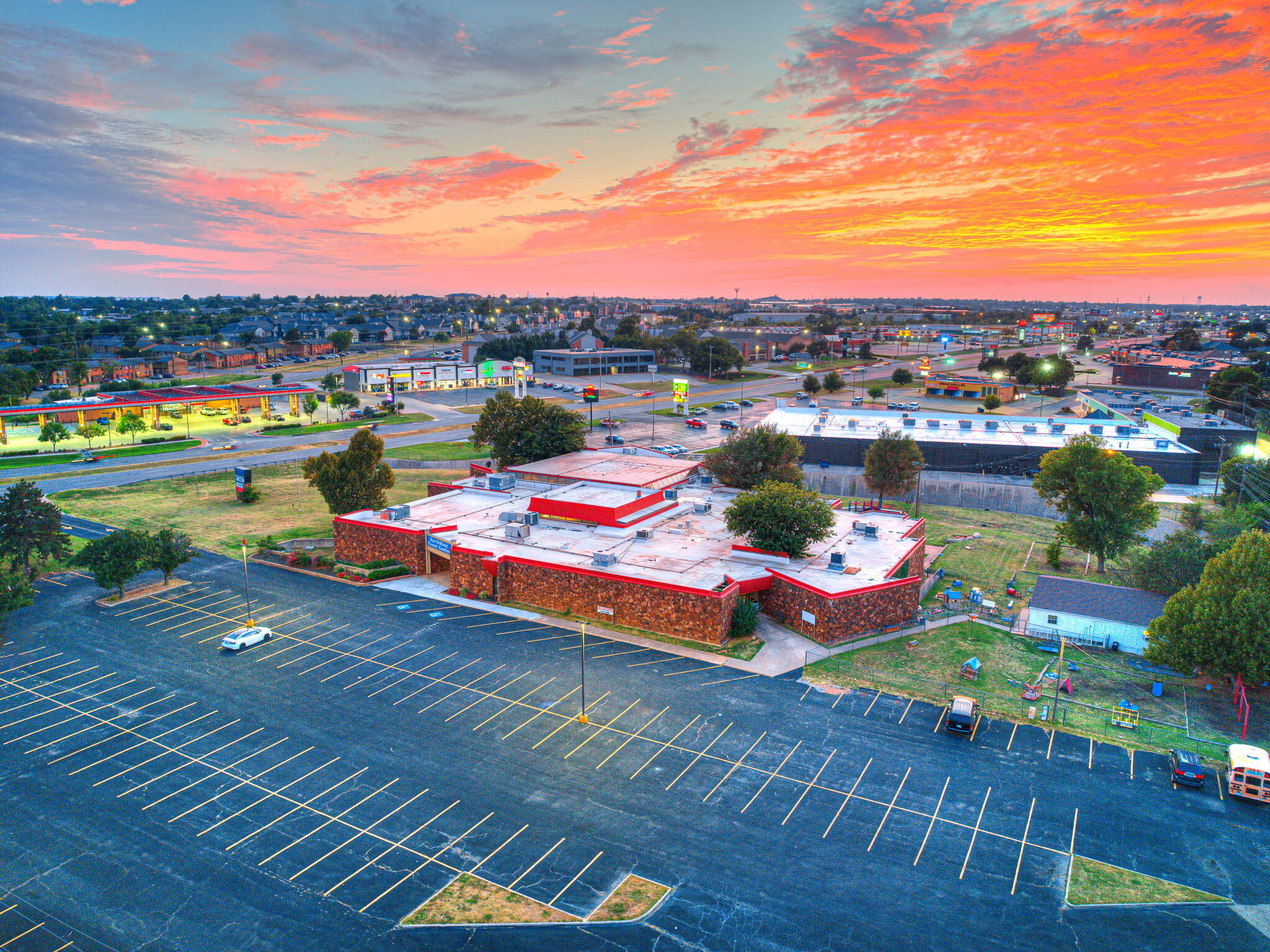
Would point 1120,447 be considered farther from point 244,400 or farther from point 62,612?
point 244,400

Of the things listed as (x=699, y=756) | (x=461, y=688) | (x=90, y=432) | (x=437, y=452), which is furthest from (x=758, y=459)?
(x=90, y=432)

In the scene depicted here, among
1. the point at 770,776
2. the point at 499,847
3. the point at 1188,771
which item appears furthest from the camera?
the point at 770,776

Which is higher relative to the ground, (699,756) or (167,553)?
(167,553)

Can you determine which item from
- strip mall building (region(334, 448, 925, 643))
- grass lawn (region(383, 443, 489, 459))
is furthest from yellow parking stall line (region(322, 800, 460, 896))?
grass lawn (region(383, 443, 489, 459))

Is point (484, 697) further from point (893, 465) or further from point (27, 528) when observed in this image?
point (893, 465)

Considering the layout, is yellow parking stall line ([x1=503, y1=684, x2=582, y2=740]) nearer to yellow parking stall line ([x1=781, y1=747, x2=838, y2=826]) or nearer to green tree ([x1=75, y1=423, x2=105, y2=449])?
yellow parking stall line ([x1=781, y1=747, x2=838, y2=826])

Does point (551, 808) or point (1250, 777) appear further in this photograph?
point (1250, 777)
